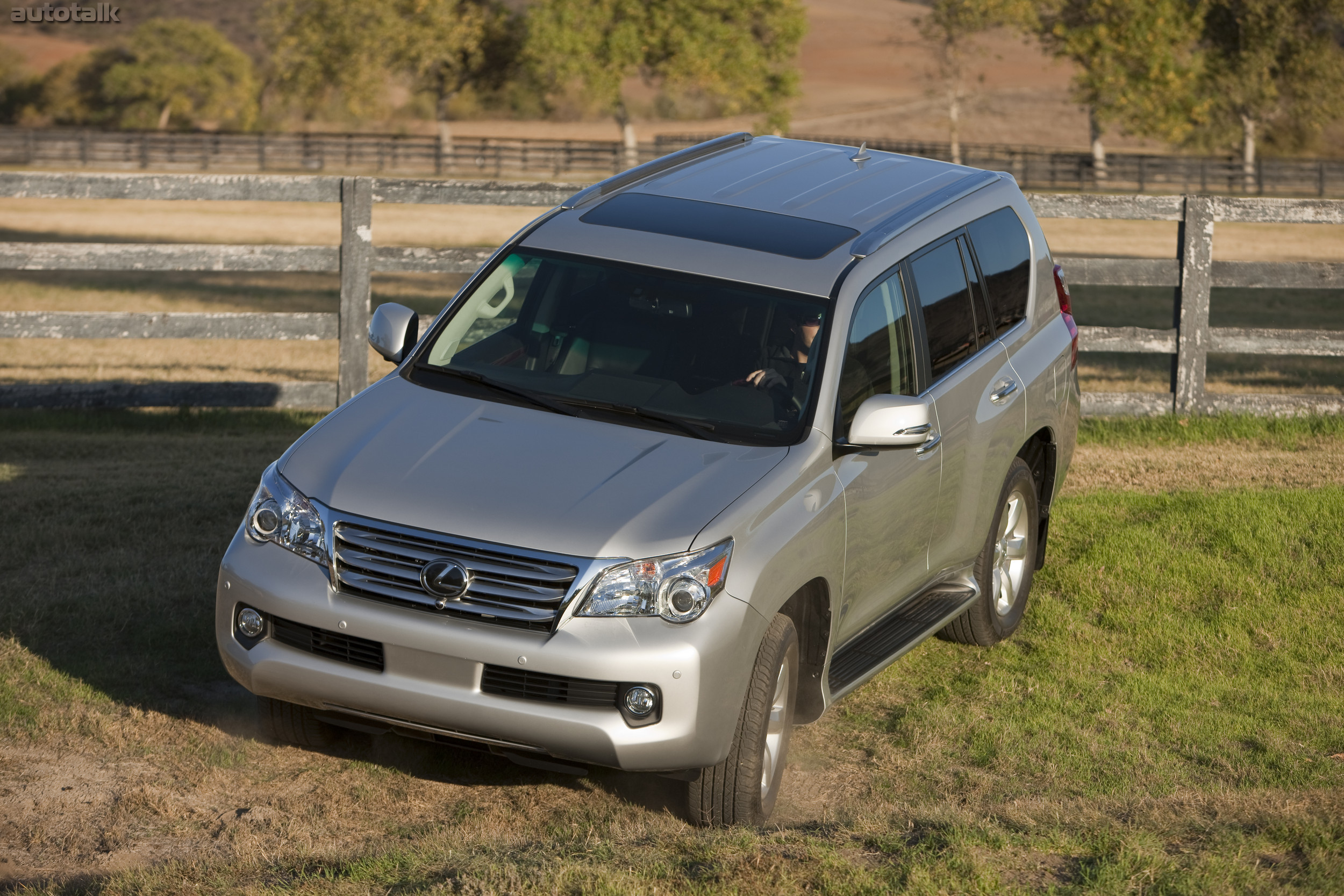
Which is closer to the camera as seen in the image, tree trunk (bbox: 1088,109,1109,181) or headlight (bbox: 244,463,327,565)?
headlight (bbox: 244,463,327,565)

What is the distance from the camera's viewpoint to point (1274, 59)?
6206 cm

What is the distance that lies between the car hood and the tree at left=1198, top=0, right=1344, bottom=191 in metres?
60.9

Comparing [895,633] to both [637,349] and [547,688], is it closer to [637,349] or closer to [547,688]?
[637,349]

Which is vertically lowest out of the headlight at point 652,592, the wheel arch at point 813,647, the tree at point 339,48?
the tree at point 339,48

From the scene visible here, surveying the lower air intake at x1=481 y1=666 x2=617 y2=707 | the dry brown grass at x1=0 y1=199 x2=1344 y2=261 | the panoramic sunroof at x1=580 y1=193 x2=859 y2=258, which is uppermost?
the panoramic sunroof at x1=580 y1=193 x2=859 y2=258

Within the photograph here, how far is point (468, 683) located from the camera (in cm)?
450

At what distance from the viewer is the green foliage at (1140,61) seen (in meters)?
58.6

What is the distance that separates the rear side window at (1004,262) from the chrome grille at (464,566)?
2.94 meters

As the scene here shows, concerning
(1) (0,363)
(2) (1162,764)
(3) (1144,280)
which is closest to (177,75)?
(1) (0,363)

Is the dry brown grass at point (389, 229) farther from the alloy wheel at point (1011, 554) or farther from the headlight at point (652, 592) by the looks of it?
the headlight at point (652, 592)

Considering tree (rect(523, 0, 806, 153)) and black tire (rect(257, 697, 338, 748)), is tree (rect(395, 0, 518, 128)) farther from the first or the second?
black tire (rect(257, 697, 338, 748))

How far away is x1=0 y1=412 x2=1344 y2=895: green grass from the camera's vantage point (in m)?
4.37

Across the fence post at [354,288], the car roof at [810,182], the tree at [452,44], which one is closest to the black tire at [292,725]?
the car roof at [810,182]

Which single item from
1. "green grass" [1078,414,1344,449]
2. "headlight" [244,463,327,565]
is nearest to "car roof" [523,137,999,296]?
"headlight" [244,463,327,565]
